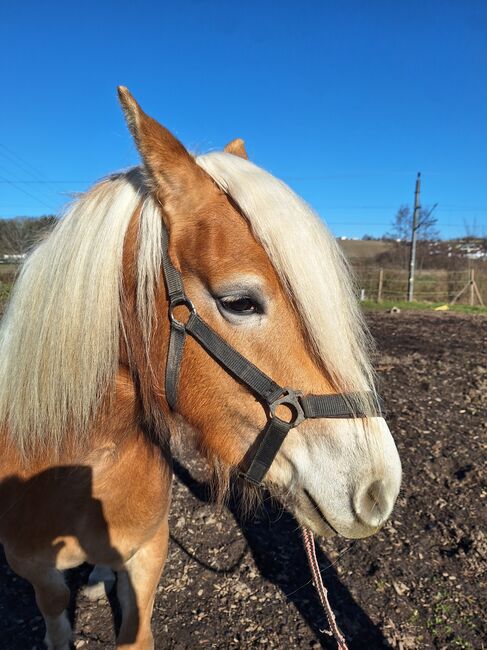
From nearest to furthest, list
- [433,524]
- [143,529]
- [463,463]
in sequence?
[143,529]
[433,524]
[463,463]

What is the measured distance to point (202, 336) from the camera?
4.87 feet

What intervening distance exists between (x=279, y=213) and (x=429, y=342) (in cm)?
1008

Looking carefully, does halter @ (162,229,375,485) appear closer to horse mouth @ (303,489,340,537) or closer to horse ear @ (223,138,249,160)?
horse mouth @ (303,489,340,537)

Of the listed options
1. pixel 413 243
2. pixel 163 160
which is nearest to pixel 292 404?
pixel 163 160

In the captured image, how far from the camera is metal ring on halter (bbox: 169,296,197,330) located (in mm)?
1492

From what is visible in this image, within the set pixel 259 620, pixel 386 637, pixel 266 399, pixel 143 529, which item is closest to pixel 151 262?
pixel 266 399

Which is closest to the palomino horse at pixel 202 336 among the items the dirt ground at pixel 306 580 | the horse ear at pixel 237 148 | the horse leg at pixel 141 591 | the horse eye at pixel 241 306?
the horse eye at pixel 241 306

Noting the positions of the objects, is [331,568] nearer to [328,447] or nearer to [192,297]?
[328,447]

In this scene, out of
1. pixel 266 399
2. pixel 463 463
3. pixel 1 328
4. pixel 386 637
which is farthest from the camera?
pixel 463 463

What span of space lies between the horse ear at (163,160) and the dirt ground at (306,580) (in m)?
2.68

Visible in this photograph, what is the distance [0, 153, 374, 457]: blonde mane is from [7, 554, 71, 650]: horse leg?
2.98 ft

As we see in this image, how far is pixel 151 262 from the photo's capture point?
1.53 meters

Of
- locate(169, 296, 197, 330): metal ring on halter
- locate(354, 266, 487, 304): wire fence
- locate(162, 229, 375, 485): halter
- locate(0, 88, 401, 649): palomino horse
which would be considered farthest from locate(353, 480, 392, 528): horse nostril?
locate(354, 266, 487, 304): wire fence

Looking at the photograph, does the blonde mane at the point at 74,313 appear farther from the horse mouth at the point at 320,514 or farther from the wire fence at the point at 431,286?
the wire fence at the point at 431,286
